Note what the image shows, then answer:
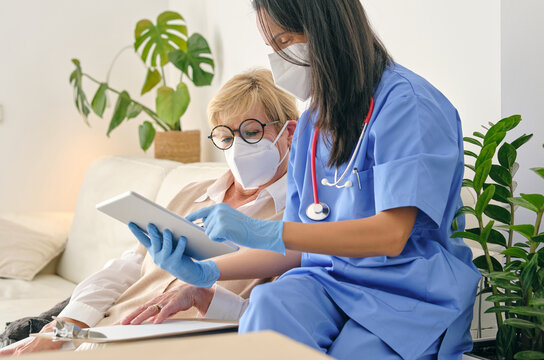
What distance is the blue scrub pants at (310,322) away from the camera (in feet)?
3.63

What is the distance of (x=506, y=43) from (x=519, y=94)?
0.41 ft

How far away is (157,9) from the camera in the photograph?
147 inches

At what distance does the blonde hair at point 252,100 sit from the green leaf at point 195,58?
1414 millimetres

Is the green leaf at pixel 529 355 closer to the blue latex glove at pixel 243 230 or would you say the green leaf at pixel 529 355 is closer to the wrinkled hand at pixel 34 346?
the blue latex glove at pixel 243 230

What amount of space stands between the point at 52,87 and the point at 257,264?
235 centimetres

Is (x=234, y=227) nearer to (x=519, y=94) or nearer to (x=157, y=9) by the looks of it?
(x=519, y=94)

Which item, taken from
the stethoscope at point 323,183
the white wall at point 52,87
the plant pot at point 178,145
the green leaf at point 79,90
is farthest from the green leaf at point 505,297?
the white wall at point 52,87

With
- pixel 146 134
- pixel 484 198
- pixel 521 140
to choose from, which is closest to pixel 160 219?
pixel 484 198

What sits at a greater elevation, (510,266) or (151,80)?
(151,80)

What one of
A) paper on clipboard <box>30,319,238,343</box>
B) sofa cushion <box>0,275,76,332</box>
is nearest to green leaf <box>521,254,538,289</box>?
paper on clipboard <box>30,319,238,343</box>

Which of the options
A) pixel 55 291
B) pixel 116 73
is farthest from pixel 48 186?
pixel 55 291

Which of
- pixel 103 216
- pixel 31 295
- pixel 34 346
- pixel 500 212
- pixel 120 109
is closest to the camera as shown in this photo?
pixel 500 212

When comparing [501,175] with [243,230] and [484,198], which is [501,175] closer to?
[484,198]

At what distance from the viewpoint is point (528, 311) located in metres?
1.14
